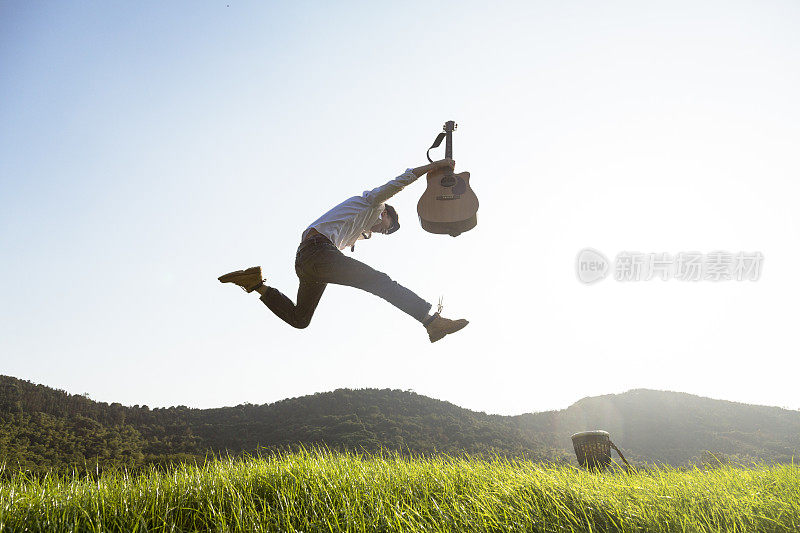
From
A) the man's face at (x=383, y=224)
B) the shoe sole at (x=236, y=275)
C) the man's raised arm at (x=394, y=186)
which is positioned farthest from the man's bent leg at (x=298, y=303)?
the man's raised arm at (x=394, y=186)

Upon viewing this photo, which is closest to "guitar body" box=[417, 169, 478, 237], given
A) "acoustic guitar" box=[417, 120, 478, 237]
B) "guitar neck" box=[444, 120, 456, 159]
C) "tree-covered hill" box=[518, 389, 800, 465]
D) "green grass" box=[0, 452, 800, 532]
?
"acoustic guitar" box=[417, 120, 478, 237]

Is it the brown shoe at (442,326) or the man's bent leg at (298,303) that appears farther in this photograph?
the man's bent leg at (298,303)

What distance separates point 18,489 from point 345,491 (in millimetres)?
3120

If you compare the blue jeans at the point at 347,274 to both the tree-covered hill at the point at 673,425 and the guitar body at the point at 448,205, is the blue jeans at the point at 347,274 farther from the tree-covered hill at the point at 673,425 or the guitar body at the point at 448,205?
the tree-covered hill at the point at 673,425

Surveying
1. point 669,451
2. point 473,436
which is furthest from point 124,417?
point 669,451

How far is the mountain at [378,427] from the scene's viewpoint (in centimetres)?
3809

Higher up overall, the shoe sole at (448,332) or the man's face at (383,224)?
the man's face at (383,224)

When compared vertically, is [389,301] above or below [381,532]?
above

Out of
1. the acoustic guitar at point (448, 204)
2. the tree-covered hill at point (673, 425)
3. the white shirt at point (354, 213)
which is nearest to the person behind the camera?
the white shirt at point (354, 213)

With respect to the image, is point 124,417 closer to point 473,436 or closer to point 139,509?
point 473,436

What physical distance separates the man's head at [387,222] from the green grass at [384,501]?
2.48m

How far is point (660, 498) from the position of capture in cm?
412

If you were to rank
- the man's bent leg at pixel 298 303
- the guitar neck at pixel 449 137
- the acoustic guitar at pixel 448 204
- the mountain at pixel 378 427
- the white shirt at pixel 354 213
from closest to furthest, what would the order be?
1. the white shirt at pixel 354 213
2. the man's bent leg at pixel 298 303
3. the acoustic guitar at pixel 448 204
4. the guitar neck at pixel 449 137
5. the mountain at pixel 378 427

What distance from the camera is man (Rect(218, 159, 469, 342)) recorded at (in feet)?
12.3
